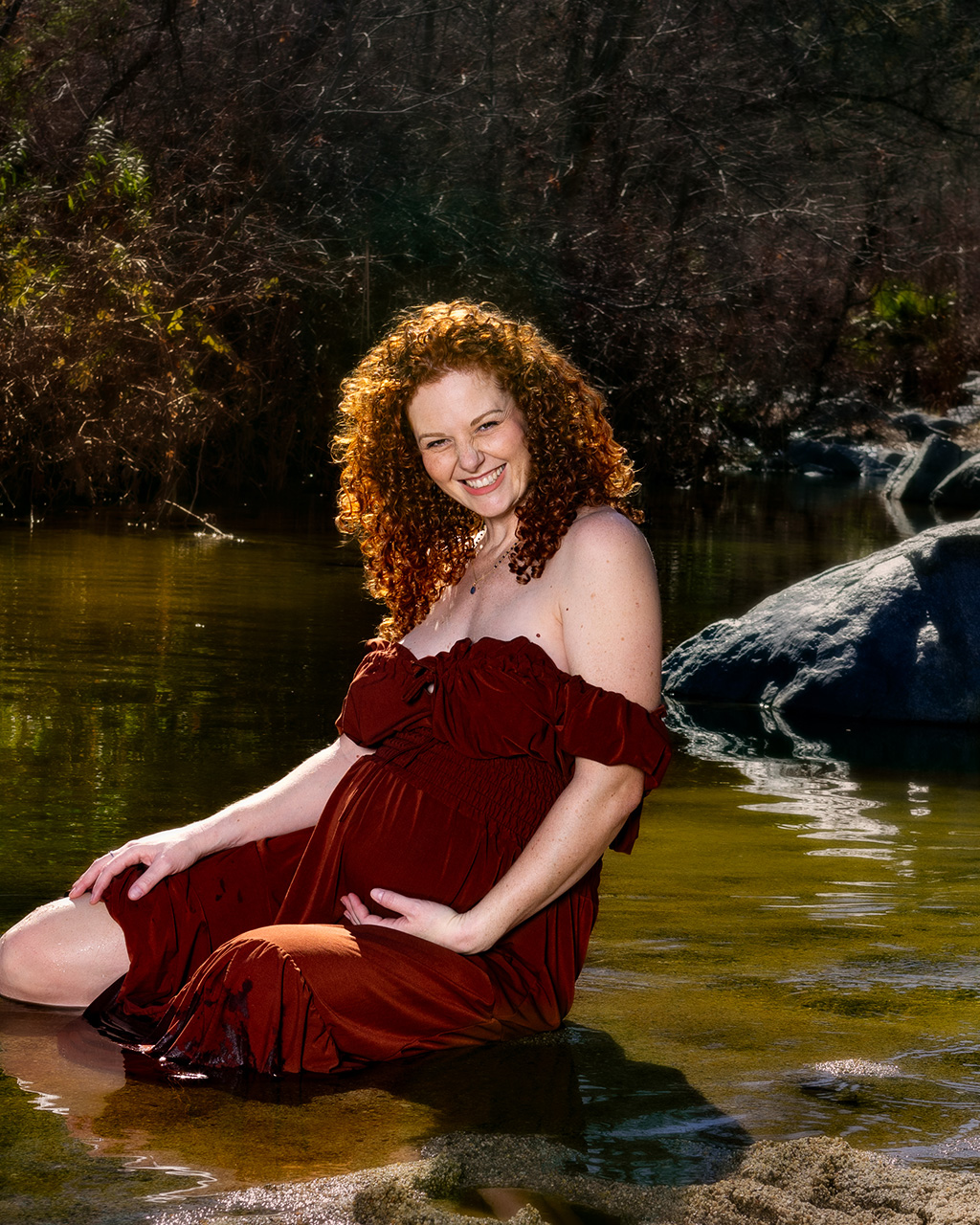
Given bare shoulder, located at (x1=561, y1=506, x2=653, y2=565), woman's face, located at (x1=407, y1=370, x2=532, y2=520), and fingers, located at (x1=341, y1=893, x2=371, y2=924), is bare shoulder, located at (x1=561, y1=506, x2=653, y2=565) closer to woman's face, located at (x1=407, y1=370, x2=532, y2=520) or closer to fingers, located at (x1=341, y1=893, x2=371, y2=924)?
woman's face, located at (x1=407, y1=370, x2=532, y2=520)

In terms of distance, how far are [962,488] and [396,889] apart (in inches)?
621

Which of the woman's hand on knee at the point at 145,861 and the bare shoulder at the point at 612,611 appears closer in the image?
the bare shoulder at the point at 612,611

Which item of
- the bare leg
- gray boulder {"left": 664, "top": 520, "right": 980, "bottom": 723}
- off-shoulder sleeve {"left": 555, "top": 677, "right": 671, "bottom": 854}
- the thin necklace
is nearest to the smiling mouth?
the thin necklace

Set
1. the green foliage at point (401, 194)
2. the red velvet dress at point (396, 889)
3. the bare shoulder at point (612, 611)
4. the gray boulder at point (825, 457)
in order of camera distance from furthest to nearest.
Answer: the gray boulder at point (825, 457), the green foliage at point (401, 194), the bare shoulder at point (612, 611), the red velvet dress at point (396, 889)

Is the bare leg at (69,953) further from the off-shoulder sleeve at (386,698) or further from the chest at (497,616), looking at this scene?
the chest at (497,616)

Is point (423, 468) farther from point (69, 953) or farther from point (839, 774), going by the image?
point (839, 774)

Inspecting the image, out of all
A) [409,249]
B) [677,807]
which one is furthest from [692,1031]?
[409,249]

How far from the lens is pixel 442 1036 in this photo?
295 cm

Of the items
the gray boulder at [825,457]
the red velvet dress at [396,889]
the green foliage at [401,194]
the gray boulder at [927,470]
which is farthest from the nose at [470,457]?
the gray boulder at [825,457]

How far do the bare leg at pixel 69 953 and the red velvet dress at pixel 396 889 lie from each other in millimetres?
52

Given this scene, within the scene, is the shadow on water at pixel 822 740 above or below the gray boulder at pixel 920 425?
below

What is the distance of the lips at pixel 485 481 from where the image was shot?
314 centimetres

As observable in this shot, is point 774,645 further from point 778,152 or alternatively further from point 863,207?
point 863,207

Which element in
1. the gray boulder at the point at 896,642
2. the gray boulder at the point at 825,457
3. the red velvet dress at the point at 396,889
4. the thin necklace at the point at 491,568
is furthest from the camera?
the gray boulder at the point at 825,457
